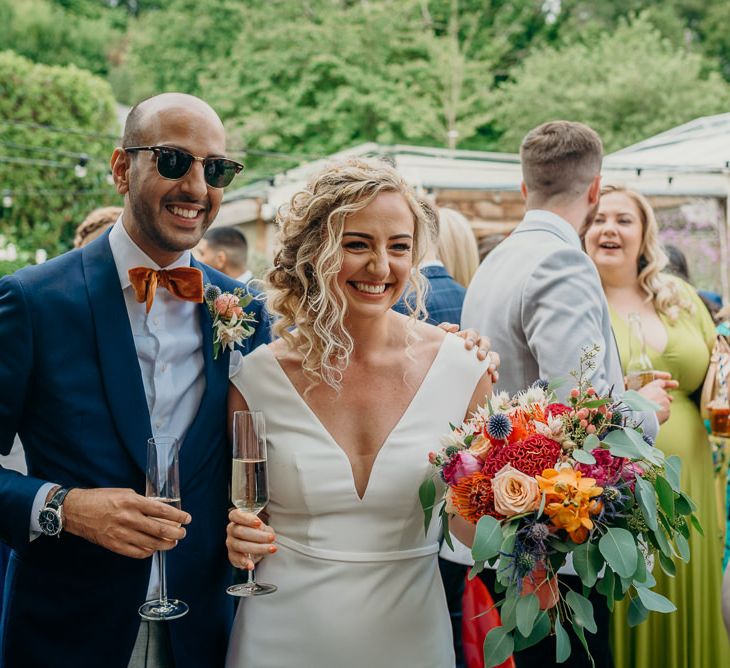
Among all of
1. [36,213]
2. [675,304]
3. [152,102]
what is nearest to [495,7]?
[36,213]

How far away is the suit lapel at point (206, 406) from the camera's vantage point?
8.75 ft

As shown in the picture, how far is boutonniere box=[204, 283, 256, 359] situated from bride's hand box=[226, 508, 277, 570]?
0.57 metres

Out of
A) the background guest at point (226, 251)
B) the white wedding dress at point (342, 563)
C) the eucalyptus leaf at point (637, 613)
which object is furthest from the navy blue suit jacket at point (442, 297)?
the background guest at point (226, 251)

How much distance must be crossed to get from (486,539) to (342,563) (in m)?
0.60

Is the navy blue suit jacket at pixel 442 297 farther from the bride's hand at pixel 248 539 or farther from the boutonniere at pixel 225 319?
the bride's hand at pixel 248 539

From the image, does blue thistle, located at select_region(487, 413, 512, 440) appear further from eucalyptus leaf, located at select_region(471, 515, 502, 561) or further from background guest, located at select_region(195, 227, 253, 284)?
background guest, located at select_region(195, 227, 253, 284)

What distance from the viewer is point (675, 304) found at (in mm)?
4816

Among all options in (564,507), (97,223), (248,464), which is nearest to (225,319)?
(248,464)

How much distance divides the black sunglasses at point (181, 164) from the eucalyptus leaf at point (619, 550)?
61.2 inches

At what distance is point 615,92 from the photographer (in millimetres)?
24609

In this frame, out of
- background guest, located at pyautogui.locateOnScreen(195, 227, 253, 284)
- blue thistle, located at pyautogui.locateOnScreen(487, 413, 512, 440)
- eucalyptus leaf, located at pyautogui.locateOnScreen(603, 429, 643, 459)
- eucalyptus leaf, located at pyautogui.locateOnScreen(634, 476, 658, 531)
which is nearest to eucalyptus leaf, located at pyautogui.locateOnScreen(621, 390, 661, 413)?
eucalyptus leaf, located at pyautogui.locateOnScreen(603, 429, 643, 459)

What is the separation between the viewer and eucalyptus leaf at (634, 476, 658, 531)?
2.27 metres

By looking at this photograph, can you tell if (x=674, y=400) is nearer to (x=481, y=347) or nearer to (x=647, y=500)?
(x=481, y=347)

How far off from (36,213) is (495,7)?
669 inches
